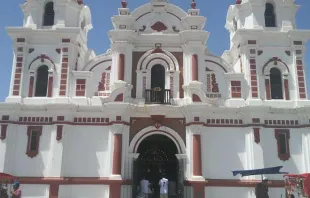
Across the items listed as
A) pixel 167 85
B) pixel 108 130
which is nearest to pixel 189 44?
pixel 167 85

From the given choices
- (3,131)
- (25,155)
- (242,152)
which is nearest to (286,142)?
(242,152)

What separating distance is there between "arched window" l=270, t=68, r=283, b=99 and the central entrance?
661 cm

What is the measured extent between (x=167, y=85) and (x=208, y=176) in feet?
18.4

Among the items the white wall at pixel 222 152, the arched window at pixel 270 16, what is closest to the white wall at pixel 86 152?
the white wall at pixel 222 152

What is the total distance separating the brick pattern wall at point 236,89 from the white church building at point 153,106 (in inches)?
2.3

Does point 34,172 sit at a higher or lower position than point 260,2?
lower

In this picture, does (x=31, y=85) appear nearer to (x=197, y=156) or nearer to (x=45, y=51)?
(x=45, y=51)

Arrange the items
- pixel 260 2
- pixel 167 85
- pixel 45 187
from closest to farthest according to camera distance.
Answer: pixel 45 187 → pixel 167 85 → pixel 260 2

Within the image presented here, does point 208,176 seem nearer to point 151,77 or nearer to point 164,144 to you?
point 164,144

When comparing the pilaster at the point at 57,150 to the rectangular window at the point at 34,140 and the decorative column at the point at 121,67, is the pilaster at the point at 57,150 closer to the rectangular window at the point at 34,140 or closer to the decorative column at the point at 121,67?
the rectangular window at the point at 34,140

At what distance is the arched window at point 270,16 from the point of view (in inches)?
935

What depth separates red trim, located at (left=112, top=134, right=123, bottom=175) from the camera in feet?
66.9

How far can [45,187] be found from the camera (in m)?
20.4

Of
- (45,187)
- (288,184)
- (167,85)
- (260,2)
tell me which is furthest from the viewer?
(260,2)
